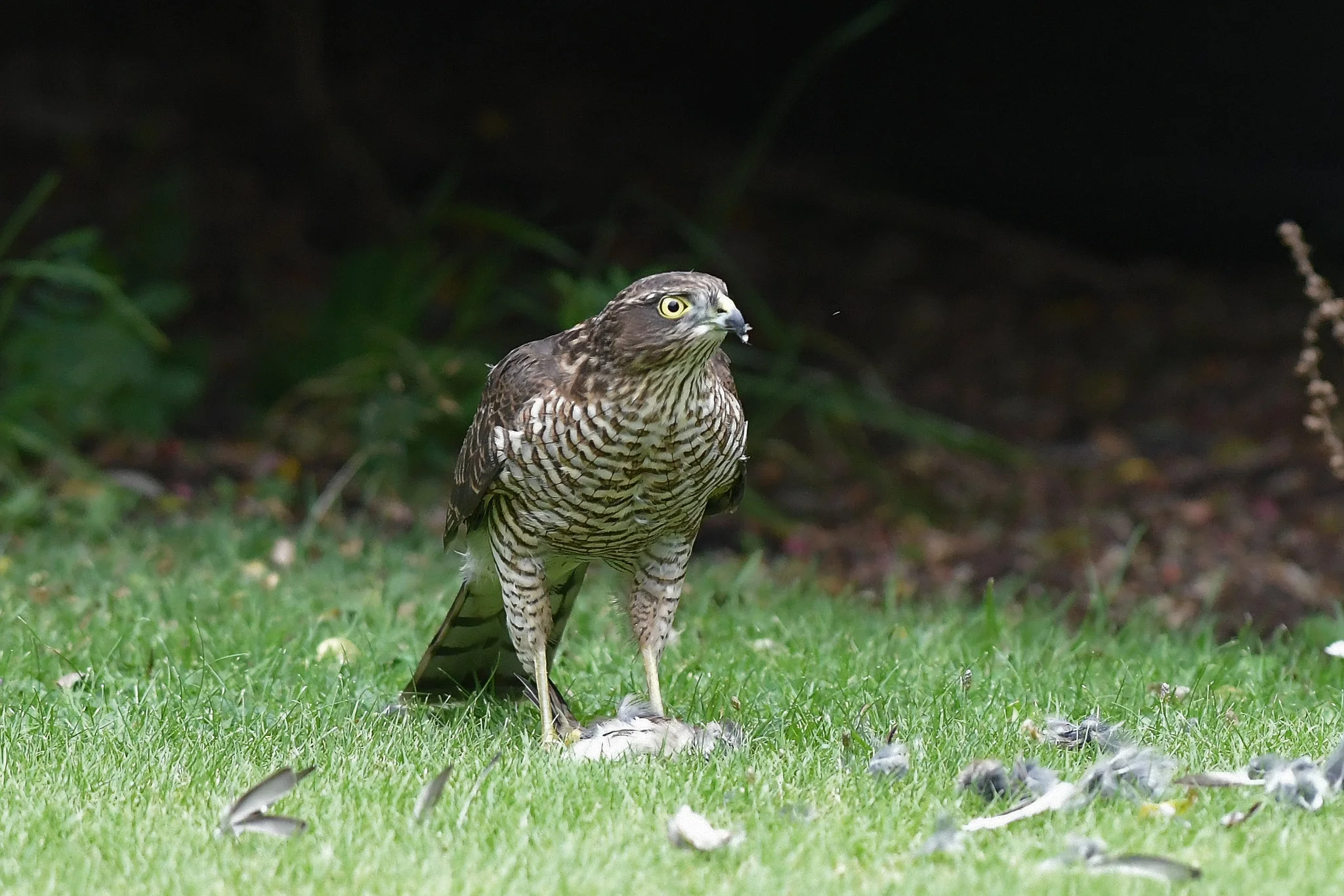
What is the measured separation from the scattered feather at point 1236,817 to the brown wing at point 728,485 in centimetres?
148

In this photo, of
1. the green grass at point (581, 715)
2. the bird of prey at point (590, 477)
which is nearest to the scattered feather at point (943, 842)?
the green grass at point (581, 715)

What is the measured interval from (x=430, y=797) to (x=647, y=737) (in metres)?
0.74

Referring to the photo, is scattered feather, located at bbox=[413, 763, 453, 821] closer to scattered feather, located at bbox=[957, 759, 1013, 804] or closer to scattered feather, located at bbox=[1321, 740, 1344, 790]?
scattered feather, located at bbox=[957, 759, 1013, 804]

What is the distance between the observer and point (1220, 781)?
11.4 feet

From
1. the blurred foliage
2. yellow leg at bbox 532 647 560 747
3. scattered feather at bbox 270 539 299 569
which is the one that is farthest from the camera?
the blurred foliage

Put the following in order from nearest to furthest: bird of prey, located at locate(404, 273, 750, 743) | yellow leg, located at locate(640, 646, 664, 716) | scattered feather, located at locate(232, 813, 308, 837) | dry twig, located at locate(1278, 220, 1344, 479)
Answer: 1. scattered feather, located at locate(232, 813, 308, 837)
2. bird of prey, located at locate(404, 273, 750, 743)
3. yellow leg, located at locate(640, 646, 664, 716)
4. dry twig, located at locate(1278, 220, 1344, 479)

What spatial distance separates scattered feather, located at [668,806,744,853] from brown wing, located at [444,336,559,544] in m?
1.18

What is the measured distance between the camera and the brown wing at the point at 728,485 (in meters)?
4.24

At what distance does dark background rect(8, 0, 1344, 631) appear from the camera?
913cm

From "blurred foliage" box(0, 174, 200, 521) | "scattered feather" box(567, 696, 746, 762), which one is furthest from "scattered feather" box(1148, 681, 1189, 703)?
"blurred foliage" box(0, 174, 200, 521)

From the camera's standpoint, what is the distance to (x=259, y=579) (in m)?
5.89

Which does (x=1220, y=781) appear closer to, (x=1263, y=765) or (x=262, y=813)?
(x=1263, y=765)

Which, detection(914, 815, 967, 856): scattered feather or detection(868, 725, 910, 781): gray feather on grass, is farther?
detection(868, 725, 910, 781): gray feather on grass

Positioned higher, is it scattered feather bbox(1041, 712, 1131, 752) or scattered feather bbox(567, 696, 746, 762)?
scattered feather bbox(1041, 712, 1131, 752)
